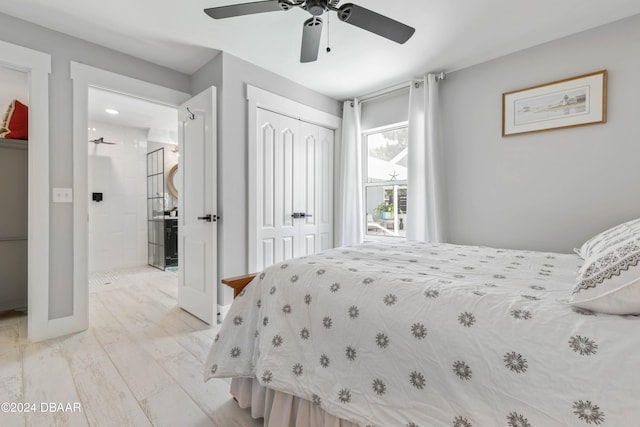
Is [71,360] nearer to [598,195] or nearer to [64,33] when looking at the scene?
[64,33]

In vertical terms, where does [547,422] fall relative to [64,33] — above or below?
below

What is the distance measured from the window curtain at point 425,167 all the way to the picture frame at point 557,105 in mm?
616

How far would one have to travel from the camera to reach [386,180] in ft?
12.2

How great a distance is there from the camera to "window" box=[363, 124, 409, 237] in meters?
3.59

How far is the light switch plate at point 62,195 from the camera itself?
2.31 metres

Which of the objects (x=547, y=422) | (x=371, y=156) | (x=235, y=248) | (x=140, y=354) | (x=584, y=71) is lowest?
(x=140, y=354)

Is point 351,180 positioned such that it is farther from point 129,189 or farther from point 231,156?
point 129,189

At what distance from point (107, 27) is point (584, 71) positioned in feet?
Answer: 12.3

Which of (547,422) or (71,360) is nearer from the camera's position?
(547,422)

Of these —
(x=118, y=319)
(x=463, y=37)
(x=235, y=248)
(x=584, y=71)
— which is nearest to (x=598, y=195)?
(x=584, y=71)

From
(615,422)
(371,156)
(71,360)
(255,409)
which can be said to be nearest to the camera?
(615,422)

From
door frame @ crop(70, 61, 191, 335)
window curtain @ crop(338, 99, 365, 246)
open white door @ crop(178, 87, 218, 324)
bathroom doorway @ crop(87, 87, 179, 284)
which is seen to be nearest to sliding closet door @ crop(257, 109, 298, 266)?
open white door @ crop(178, 87, 218, 324)

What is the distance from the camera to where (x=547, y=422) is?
69cm

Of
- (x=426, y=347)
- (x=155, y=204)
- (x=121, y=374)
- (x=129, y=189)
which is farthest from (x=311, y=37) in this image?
(x=129, y=189)
